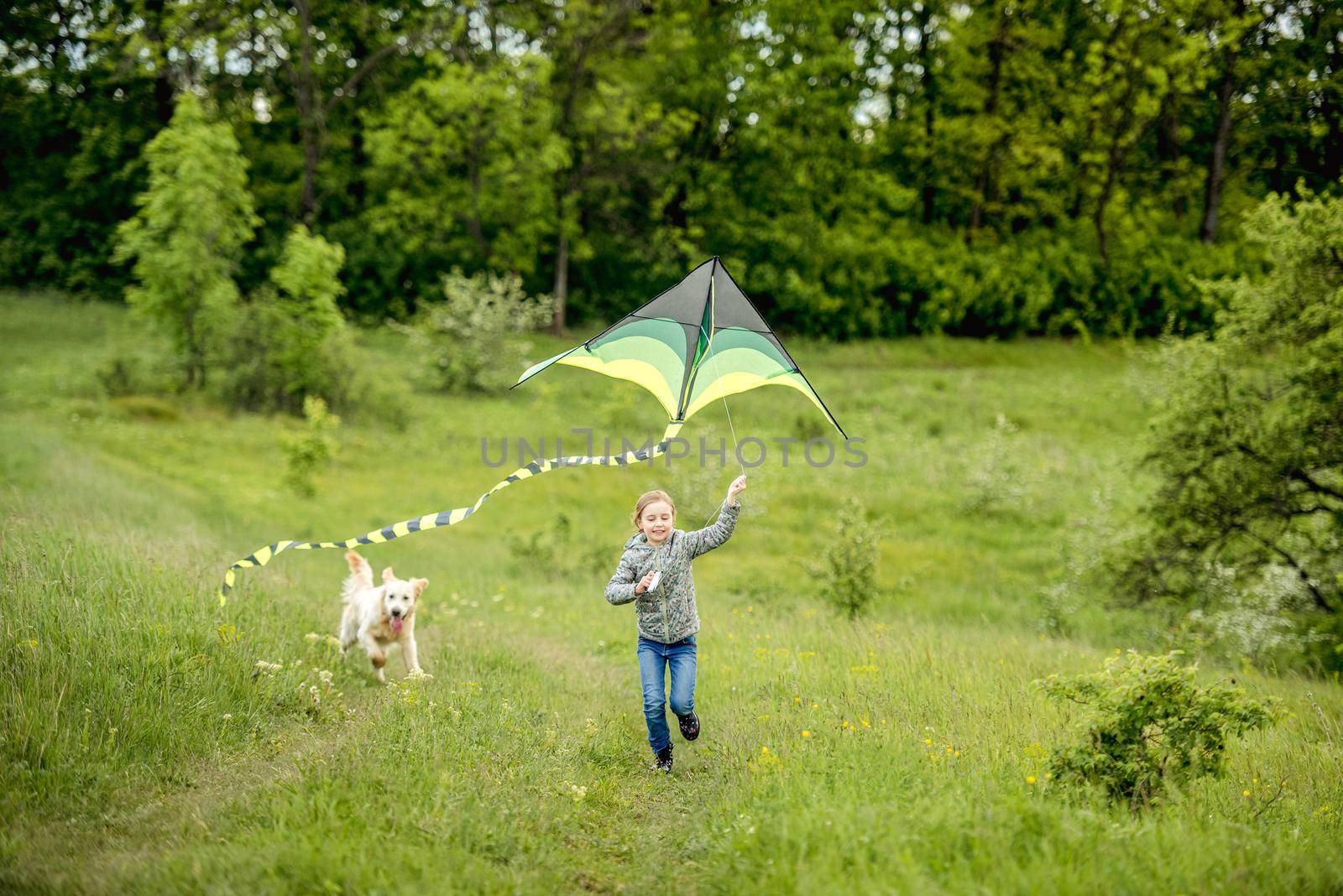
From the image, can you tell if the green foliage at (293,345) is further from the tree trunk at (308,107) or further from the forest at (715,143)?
the tree trunk at (308,107)

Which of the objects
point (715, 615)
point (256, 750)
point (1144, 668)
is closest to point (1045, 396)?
point (715, 615)

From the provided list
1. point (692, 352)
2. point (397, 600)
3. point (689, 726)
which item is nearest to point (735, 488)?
point (689, 726)

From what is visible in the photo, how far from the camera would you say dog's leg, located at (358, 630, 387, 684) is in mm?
7820

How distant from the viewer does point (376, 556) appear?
15188 mm

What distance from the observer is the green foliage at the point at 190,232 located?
23.6 m

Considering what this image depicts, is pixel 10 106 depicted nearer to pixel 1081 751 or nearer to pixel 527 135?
pixel 527 135

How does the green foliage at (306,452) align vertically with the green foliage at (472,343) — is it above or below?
below

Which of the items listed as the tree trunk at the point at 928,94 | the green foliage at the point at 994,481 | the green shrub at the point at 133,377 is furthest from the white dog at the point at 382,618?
the tree trunk at the point at 928,94

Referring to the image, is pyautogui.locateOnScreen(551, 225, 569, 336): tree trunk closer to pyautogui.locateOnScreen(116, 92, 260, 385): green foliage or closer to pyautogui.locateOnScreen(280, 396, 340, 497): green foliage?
pyautogui.locateOnScreen(116, 92, 260, 385): green foliage

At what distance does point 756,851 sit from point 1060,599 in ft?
37.5

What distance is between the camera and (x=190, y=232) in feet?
78.3

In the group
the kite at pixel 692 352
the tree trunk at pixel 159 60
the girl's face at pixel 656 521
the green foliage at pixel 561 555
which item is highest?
the tree trunk at pixel 159 60

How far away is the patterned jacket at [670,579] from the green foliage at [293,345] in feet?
69.0

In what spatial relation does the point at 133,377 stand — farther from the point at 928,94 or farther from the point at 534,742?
the point at 928,94
